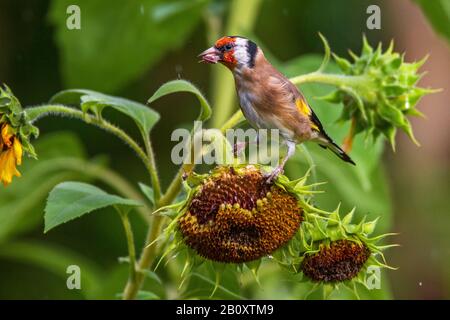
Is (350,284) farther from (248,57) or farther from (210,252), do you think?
(248,57)

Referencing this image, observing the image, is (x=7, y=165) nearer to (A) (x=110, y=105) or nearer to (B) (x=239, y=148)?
(A) (x=110, y=105)

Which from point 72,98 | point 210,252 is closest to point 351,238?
point 210,252

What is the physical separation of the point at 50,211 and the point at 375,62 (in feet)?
1.77

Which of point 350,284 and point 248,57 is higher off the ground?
point 248,57

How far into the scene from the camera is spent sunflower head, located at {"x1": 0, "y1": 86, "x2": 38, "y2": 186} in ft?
3.88

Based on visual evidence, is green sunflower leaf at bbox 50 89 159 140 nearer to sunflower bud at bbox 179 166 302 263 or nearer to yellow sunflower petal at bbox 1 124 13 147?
yellow sunflower petal at bbox 1 124 13 147

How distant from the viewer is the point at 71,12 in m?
2.04

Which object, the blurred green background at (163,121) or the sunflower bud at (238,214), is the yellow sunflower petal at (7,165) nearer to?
the sunflower bud at (238,214)

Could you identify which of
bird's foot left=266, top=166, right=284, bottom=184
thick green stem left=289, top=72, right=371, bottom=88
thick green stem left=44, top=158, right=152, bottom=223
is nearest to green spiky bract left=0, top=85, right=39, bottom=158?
bird's foot left=266, top=166, right=284, bottom=184

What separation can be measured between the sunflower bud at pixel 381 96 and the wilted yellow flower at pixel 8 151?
468 millimetres

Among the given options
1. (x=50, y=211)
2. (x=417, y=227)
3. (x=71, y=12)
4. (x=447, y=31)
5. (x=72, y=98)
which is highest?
(x=71, y=12)

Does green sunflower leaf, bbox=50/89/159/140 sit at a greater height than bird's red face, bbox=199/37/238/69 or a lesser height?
lesser

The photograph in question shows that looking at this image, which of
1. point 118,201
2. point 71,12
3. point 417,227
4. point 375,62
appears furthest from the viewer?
point 417,227
